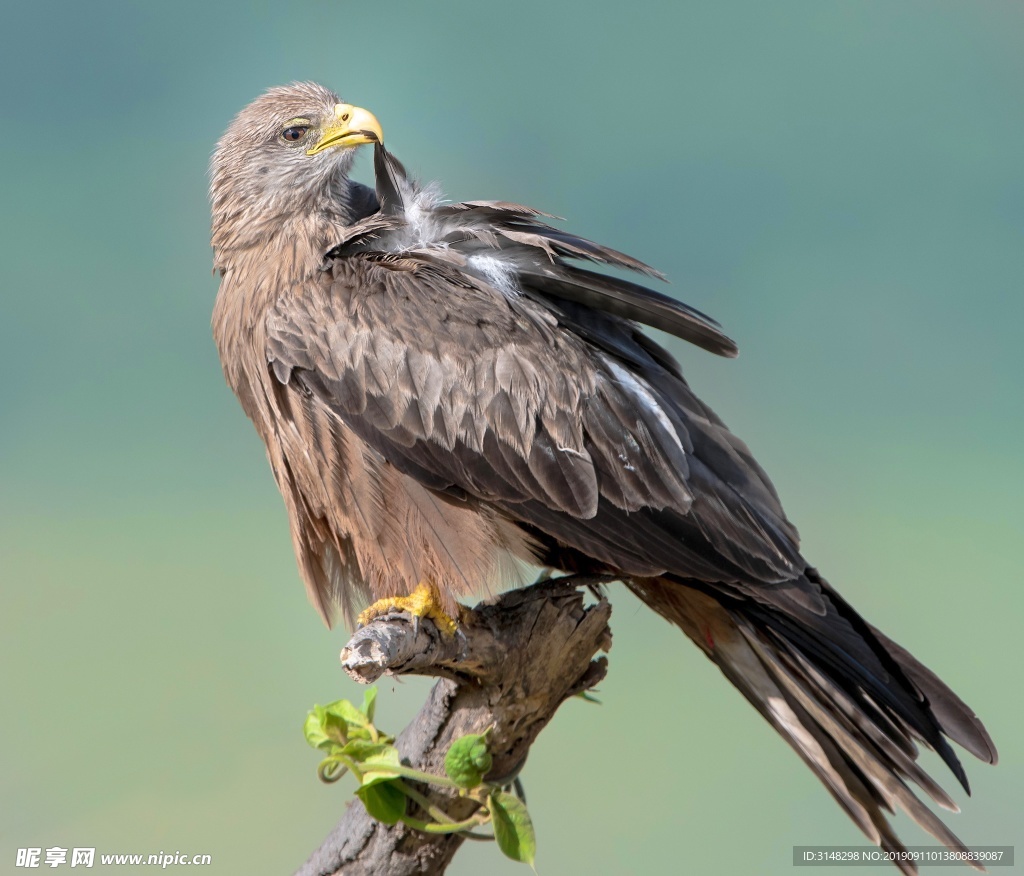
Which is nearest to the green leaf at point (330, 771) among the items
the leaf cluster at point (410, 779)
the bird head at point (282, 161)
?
the leaf cluster at point (410, 779)

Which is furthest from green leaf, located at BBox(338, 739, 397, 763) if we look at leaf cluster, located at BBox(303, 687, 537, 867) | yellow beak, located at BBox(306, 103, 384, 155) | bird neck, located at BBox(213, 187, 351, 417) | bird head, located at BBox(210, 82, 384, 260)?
yellow beak, located at BBox(306, 103, 384, 155)

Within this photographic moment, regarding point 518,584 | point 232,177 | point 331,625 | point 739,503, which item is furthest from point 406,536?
point 232,177

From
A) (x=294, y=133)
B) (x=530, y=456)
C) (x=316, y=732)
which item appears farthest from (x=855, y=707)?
(x=294, y=133)

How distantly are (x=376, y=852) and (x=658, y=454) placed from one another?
1.20 meters

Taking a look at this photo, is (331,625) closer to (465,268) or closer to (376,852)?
(376,852)

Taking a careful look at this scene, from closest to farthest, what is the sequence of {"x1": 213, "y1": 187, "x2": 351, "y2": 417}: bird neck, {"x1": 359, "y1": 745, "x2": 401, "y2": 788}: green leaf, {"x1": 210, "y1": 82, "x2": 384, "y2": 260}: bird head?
{"x1": 359, "y1": 745, "x2": 401, "y2": 788}: green leaf → {"x1": 213, "y1": 187, "x2": 351, "y2": 417}: bird neck → {"x1": 210, "y1": 82, "x2": 384, "y2": 260}: bird head

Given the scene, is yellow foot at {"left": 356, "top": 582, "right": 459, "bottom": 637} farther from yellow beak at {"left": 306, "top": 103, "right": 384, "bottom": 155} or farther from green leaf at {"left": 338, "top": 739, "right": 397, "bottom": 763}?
yellow beak at {"left": 306, "top": 103, "right": 384, "bottom": 155}

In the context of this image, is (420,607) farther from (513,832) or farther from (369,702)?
(513,832)

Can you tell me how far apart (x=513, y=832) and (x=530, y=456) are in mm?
866

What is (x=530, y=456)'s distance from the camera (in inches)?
97.3

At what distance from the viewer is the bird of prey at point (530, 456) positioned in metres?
2.48

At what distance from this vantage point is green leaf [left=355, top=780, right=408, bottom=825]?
7.78 feet

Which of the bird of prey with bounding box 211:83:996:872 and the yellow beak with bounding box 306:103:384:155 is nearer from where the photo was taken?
the bird of prey with bounding box 211:83:996:872

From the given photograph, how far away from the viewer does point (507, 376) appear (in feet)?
8.23
